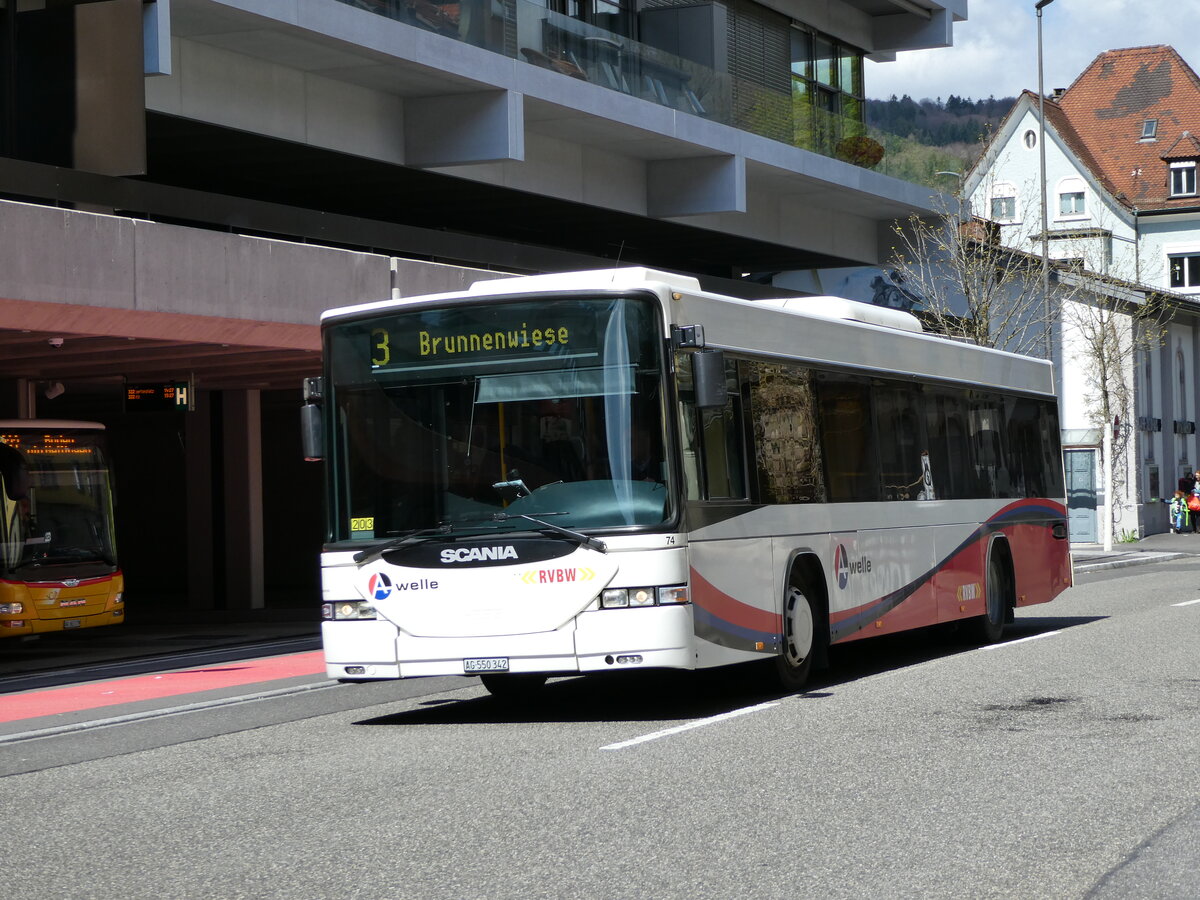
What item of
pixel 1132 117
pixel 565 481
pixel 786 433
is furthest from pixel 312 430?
pixel 1132 117

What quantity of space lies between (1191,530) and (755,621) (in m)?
45.7

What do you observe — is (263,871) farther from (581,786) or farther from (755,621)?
(755,621)

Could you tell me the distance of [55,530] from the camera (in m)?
24.9

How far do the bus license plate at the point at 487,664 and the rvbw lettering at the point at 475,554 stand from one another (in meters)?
0.64

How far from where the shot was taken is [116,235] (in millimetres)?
18328

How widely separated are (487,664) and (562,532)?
99cm

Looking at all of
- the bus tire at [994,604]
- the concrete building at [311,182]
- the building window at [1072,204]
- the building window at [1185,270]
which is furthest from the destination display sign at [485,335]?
the building window at [1072,204]

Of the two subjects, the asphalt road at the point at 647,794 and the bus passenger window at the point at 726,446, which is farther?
the bus passenger window at the point at 726,446

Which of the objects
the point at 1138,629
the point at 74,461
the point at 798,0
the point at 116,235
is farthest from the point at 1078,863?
the point at 798,0

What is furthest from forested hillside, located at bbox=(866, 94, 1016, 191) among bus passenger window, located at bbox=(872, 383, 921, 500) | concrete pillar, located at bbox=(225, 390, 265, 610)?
bus passenger window, located at bbox=(872, 383, 921, 500)

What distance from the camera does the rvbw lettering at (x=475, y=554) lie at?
11.3m

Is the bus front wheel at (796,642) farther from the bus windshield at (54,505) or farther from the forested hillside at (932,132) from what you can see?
the forested hillside at (932,132)

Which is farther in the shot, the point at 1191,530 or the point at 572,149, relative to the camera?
the point at 1191,530

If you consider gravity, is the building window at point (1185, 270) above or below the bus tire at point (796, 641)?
above
